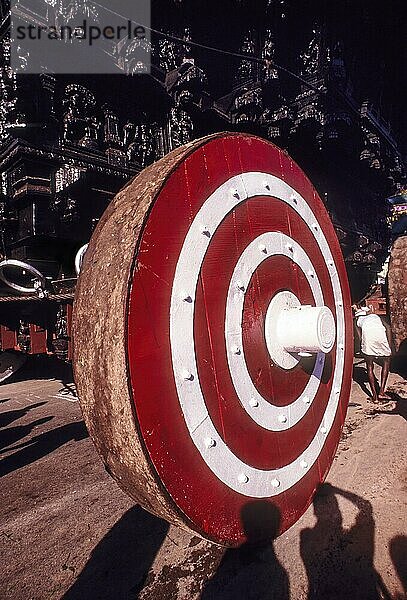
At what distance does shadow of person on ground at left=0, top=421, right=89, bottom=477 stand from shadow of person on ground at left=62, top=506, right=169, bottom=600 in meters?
1.74

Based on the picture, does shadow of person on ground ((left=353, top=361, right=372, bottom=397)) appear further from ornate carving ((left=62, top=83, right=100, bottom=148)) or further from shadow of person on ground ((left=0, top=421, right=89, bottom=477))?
ornate carving ((left=62, top=83, right=100, bottom=148))

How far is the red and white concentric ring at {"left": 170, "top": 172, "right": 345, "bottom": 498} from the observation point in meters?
1.01

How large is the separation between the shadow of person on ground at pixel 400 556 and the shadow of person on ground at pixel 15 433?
378 centimetres

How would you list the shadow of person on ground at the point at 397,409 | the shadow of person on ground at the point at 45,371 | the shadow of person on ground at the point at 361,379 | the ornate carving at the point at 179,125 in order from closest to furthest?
the shadow of person on ground at the point at 397,409 < the shadow of person on ground at the point at 361,379 < the shadow of person on ground at the point at 45,371 < the ornate carving at the point at 179,125

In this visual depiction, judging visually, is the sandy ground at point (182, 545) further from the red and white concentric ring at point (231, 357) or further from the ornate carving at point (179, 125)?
the ornate carving at point (179, 125)

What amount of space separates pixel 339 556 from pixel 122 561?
117 centimetres

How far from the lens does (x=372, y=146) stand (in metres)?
14.5

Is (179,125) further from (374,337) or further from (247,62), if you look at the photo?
(374,337)

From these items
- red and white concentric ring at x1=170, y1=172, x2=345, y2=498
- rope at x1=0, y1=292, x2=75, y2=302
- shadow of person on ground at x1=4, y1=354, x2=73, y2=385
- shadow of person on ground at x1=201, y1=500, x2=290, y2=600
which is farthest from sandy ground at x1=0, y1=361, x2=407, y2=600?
shadow of person on ground at x1=4, y1=354, x2=73, y2=385

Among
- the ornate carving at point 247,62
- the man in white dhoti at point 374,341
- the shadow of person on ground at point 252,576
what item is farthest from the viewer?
the ornate carving at point 247,62

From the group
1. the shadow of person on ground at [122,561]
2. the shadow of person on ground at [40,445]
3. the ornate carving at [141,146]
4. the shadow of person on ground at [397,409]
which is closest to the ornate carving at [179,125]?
the ornate carving at [141,146]

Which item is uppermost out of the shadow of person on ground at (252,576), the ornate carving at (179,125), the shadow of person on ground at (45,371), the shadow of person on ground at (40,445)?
the ornate carving at (179,125)

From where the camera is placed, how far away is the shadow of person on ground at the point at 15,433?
409 centimetres

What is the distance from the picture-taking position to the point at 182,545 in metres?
2.01
